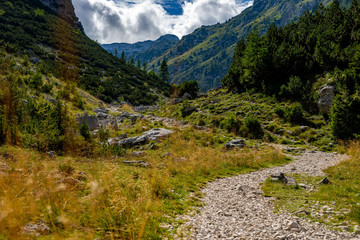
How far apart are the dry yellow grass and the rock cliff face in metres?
132

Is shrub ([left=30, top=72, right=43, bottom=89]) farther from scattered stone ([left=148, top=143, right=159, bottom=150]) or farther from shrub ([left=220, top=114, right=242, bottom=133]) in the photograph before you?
shrub ([left=220, top=114, right=242, bottom=133])

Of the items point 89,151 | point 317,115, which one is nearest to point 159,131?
point 89,151

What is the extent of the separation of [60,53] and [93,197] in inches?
2985

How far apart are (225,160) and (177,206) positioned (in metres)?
7.23

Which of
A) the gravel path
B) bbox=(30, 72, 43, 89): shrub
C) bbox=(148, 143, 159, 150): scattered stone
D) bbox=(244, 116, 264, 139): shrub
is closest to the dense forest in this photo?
bbox=(244, 116, 264, 139): shrub

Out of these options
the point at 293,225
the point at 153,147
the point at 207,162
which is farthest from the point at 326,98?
the point at 293,225

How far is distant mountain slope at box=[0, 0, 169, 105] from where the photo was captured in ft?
164

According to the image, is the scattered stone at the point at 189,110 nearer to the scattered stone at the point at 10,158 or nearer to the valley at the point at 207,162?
the valley at the point at 207,162

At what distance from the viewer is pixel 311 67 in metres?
32.0

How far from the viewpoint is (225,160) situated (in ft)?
40.9

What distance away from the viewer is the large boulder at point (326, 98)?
73.4 ft

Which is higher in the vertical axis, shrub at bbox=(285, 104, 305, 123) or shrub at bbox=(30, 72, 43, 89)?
shrub at bbox=(30, 72, 43, 89)

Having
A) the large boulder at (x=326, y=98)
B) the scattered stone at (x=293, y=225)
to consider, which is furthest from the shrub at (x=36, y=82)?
the large boulder at (x=326, y=98)

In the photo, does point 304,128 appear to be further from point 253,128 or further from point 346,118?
point 253,128
